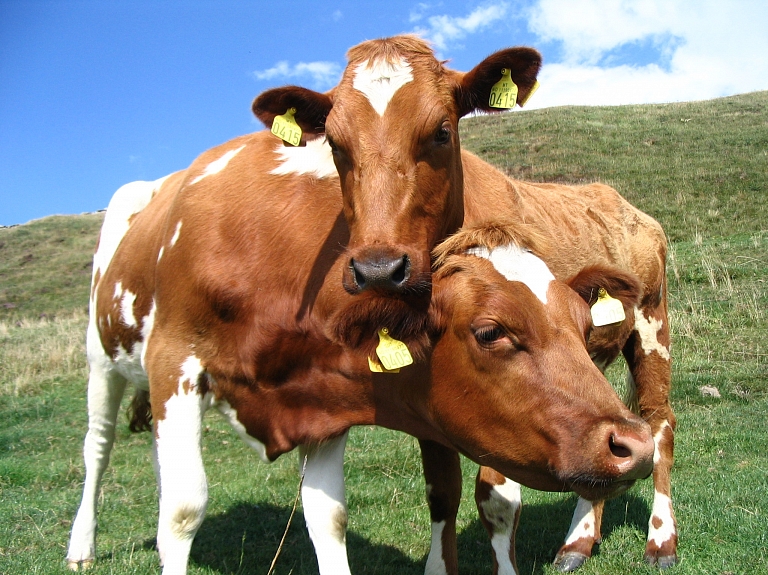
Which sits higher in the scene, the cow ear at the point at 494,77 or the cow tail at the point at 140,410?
the cow ear at the point at 494,77

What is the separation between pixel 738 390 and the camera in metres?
9.55

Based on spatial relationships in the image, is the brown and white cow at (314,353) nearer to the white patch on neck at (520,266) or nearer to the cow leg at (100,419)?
the white patch on neck at (520,266)

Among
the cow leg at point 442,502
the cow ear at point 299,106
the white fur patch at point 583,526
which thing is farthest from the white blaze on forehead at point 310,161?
the white fur patch at point 583,526

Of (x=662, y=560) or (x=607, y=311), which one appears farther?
(x=662, y=560)

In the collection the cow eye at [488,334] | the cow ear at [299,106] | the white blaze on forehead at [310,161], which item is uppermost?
the cow ear at [299,106]

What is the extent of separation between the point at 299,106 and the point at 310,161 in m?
0.38

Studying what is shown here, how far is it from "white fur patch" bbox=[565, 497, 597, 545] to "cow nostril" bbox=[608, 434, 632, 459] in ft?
9.46

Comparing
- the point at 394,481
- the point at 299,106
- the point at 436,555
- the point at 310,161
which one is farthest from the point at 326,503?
the point at 394,481

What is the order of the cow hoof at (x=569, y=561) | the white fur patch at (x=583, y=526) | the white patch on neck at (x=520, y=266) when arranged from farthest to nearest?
the white fur patch at (x=583, y=526), the cow hoof at (x=569, y=561), the white patch on neck at (x=520, y=266)

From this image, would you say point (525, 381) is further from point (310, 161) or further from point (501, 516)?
point (310, 161)

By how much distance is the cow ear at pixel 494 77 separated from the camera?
4520 millimetres

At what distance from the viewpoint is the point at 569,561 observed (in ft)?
17.6

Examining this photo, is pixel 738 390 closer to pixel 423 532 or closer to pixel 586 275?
pixel 423 532

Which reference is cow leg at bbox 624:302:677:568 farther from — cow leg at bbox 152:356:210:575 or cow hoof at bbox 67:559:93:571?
cow hoof at bbox 67:559:93:571
